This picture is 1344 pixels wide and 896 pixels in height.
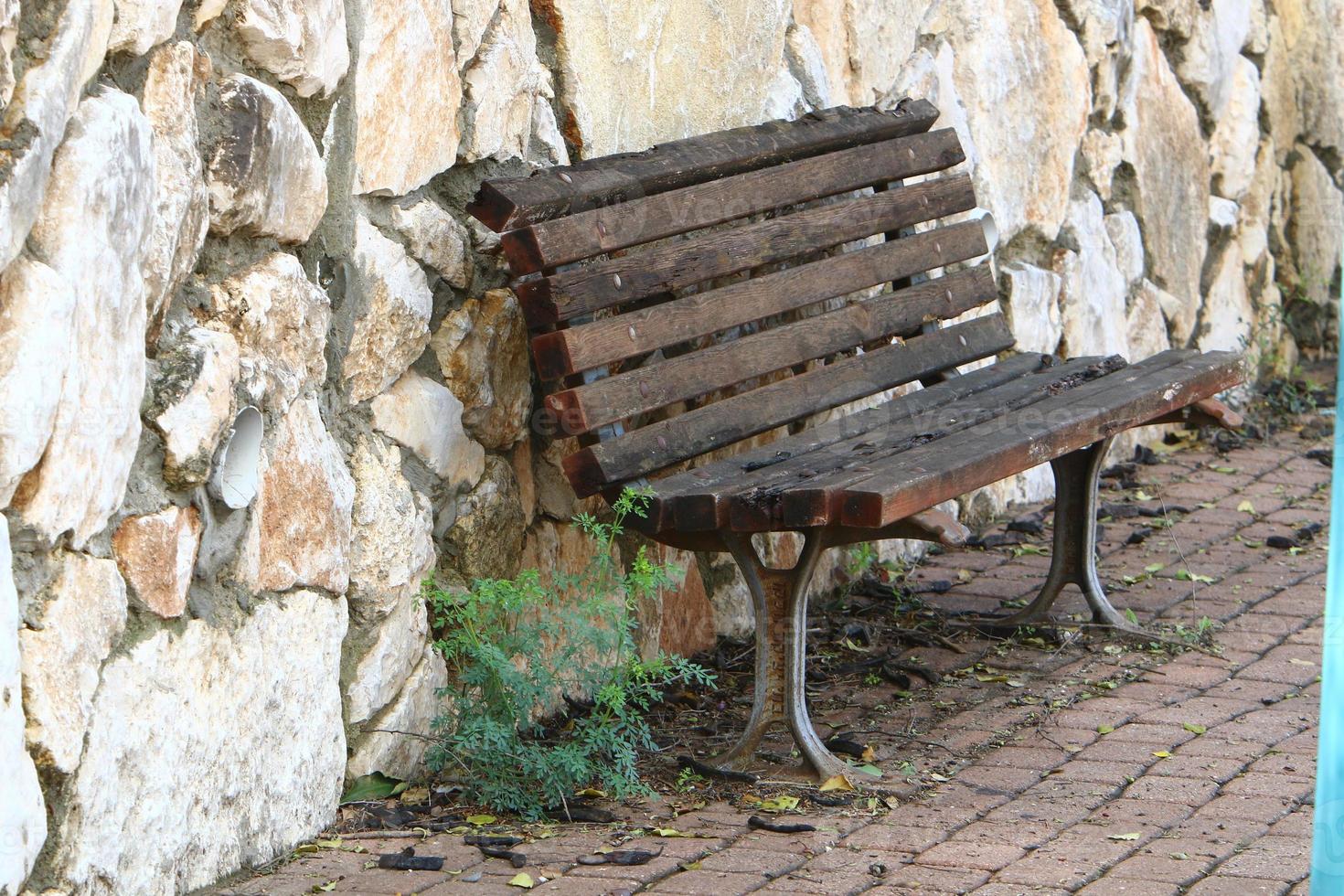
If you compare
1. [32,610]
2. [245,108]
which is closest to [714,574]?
[245,108]

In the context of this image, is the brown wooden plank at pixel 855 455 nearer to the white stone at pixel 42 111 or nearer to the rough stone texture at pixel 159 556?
the rough stone texture at pixel 159 556

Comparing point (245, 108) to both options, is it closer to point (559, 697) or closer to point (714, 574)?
point (559, 697)

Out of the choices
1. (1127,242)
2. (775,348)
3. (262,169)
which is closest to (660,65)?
(775,348)

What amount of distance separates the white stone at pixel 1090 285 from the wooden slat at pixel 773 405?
1125 mm

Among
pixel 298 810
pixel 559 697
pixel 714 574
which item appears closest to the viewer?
pixel 298 810

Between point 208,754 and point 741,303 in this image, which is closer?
point 208,754

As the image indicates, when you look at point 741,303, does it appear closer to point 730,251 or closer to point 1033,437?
point 730,251

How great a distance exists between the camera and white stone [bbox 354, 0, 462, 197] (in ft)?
9.25

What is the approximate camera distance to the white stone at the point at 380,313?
2824 millimetres

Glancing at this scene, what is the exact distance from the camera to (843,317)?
3674 mm

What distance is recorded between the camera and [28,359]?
197 cm

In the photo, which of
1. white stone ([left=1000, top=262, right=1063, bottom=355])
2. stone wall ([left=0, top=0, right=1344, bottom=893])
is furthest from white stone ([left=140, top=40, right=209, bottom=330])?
white stone ([left=1000, top=262, right=1063, bottom=355])

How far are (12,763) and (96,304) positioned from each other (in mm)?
561

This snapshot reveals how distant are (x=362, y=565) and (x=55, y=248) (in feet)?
3.04
